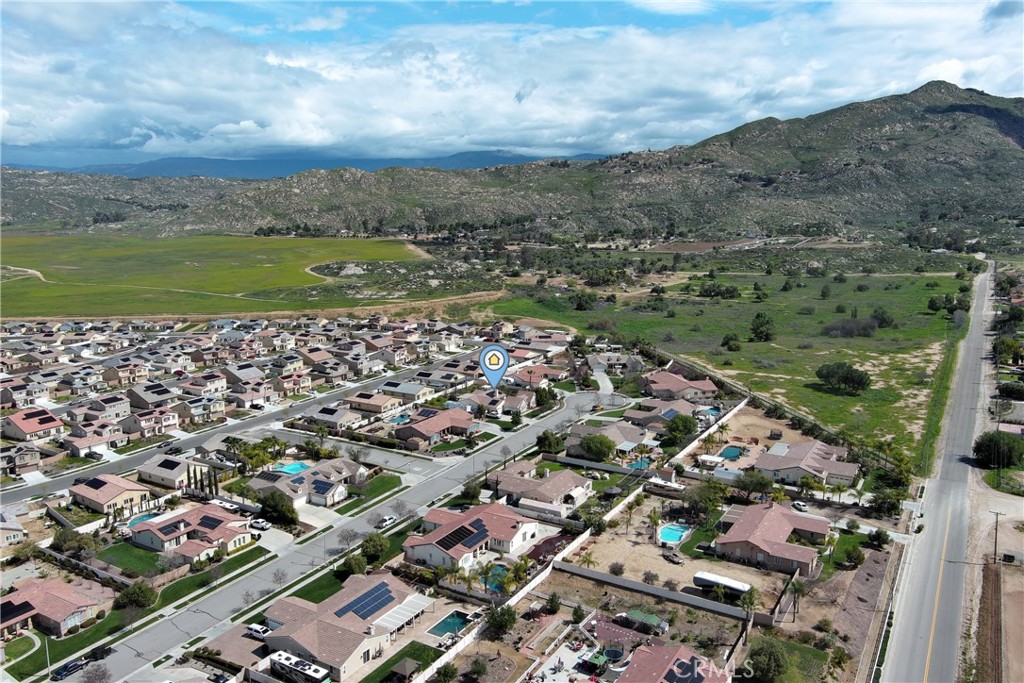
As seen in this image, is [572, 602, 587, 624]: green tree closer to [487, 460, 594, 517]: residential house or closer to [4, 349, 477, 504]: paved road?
[487, 460, 594, 517]: residential house

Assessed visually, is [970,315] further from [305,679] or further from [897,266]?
[305,679]

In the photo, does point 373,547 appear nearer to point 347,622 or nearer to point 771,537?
point 347,622

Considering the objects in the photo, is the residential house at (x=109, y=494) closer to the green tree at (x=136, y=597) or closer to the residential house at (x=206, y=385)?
the green tree at (x=136, y=597)

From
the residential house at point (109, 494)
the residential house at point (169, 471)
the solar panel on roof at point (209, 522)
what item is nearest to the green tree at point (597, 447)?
the solar panel on roof at point (209, 522)

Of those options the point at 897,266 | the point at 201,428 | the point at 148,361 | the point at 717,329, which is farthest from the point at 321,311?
the point at 897,266

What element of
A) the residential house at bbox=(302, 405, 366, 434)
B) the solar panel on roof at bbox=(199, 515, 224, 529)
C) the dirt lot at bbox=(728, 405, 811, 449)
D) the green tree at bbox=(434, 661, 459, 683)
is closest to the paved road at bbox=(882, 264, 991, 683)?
the dirt lot at bbox=(728, 405, 811, 449)
